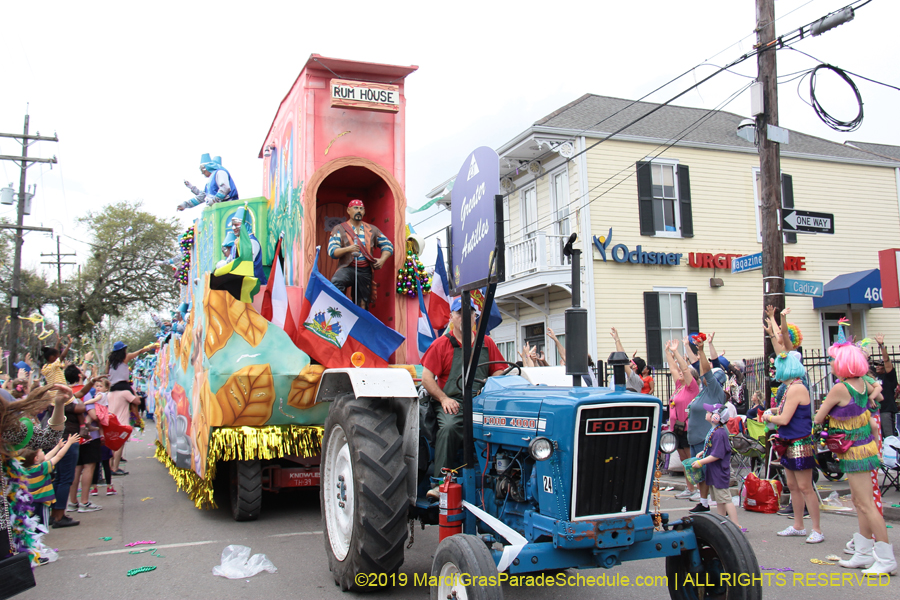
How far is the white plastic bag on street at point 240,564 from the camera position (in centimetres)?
498

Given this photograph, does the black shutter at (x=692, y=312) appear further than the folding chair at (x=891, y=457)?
Yes

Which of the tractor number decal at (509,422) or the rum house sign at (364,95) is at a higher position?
the rum house sign at (364,95)

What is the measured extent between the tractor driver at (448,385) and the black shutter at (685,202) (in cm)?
1265

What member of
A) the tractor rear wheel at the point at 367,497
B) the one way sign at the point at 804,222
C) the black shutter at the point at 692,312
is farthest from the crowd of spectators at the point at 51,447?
the black shutter at the point at 692,312

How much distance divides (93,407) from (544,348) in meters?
11.3

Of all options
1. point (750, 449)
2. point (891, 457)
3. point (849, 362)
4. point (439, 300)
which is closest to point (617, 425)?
point (849, 362)

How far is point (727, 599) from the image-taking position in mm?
3332

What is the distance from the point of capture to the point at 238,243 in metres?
7.48

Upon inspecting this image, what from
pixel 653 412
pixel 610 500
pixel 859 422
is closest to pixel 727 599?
pixel 610 500

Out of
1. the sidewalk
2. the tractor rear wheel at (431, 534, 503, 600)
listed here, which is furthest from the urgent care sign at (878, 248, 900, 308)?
the tractor rear wheel at (431, 534, 503, 600)

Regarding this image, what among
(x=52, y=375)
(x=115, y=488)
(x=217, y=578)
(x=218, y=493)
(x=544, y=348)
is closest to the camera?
(x=217, y=578)

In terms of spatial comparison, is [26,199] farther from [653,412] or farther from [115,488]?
[653,412]

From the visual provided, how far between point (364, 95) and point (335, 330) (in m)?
2.62

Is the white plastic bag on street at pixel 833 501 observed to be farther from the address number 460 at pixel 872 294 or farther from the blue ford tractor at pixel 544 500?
Result: the address number 460 at pixel 872 294
